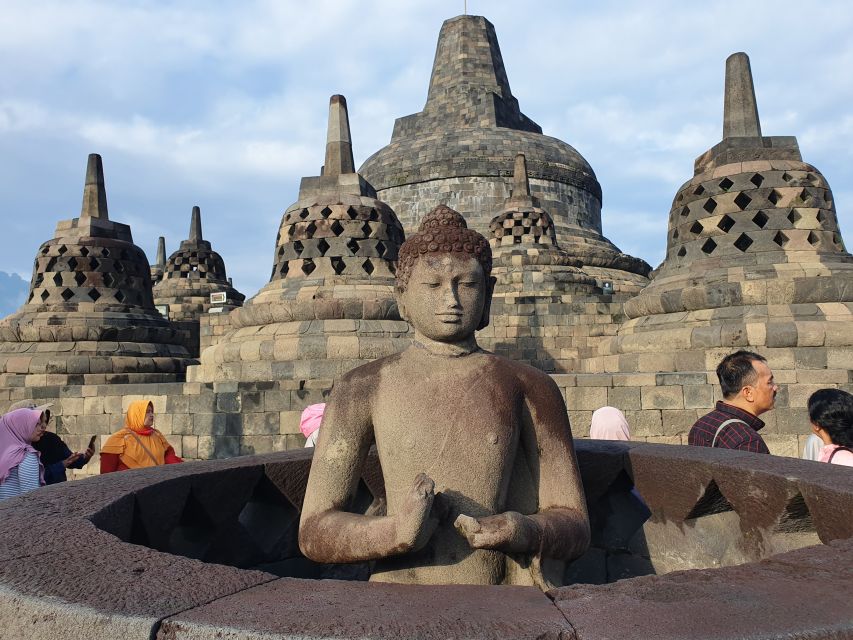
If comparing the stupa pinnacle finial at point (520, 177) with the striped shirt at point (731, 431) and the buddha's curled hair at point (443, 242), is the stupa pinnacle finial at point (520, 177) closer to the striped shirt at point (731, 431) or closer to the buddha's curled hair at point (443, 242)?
the striped shirt at point (731, 431)

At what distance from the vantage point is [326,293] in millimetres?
8945

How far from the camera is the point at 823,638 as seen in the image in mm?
1099

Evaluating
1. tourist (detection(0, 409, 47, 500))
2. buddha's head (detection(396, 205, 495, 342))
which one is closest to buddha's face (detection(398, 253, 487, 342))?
buddha's head (detection(396, 205, 495, 342))

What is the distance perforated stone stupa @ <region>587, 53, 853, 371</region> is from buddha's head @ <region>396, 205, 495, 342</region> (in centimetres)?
549

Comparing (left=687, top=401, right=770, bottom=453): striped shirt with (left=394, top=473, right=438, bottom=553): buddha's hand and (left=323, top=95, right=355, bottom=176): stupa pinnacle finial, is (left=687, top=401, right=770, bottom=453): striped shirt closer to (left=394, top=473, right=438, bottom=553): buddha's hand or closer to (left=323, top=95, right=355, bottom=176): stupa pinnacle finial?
(left=394, top=473, right=438, bottom=553): buddha's hand

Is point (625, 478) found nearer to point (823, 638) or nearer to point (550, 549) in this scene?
point (550, 549)

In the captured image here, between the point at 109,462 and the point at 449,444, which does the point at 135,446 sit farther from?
the point at 449,444

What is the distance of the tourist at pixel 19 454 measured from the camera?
12.8 feet

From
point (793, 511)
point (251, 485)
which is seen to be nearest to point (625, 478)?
point (793, 511)

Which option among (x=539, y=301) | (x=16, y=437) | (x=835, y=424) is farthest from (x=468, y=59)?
(x=835, y=424)

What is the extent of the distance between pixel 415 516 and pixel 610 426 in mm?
2741

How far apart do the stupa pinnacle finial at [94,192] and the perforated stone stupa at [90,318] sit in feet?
0.05

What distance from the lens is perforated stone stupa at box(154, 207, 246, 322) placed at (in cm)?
2117

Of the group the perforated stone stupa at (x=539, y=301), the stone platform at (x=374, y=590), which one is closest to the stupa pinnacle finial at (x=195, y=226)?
the perforated stone stupa at (x=539, y=301)
